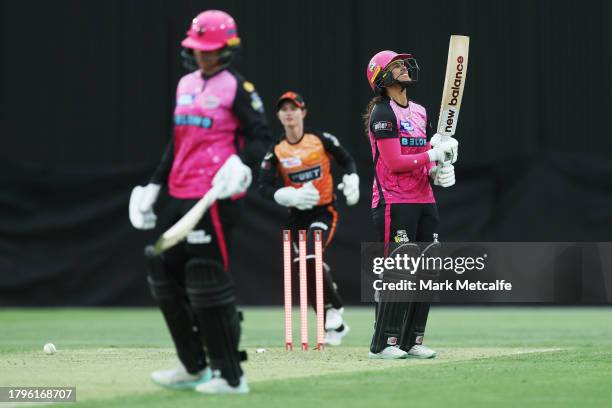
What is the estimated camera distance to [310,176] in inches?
323

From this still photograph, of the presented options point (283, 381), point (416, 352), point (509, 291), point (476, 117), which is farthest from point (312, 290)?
point (476, 117)

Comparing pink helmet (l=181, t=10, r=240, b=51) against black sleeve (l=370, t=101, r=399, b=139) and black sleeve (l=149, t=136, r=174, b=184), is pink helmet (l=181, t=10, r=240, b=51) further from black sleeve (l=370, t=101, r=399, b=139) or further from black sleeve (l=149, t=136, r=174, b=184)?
black sleeve (l=370, t=101, r=399, b=139)

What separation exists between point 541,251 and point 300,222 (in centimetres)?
529

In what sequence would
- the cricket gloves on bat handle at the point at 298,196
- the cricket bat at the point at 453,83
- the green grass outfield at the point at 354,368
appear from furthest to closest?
the cricket gloves on bat handle at the point at 298,196, the cricket bat at the point at 453,83, the green grass outfield at the point at 354,368

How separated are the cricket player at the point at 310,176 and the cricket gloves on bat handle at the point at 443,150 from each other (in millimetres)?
1190

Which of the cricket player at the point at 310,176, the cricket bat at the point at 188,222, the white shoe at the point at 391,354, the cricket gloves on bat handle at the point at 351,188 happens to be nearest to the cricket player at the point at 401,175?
the white shoe at the point at 391,354

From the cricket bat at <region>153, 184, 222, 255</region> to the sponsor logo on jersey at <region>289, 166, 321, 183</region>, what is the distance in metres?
3.03

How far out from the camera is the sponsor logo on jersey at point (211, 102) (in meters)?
5.26

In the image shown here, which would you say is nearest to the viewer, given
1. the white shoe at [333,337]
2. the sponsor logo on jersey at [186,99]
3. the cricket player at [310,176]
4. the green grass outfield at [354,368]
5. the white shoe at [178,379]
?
the green grass outfield at [354,368]

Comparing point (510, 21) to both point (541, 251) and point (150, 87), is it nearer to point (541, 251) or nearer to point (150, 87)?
point (541, 251)

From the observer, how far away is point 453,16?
13.7 m

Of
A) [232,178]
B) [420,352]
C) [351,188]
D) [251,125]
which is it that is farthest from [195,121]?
[351,188]

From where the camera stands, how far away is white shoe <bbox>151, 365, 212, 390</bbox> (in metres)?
5.42

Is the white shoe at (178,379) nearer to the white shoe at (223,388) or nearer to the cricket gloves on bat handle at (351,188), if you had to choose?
the white shoe at (223,388)
